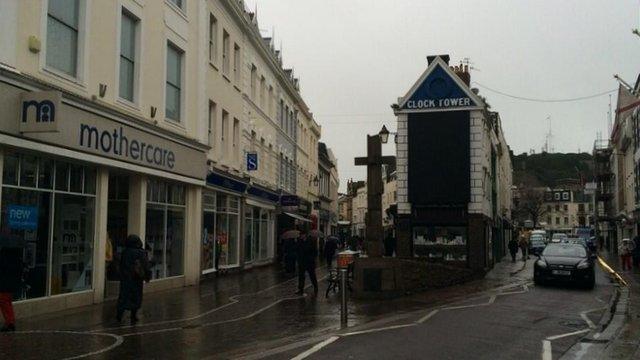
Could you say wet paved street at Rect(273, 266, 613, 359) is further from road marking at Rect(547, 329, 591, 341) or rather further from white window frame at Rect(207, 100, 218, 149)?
white window frame at Rect(207, 100, 218, 149)

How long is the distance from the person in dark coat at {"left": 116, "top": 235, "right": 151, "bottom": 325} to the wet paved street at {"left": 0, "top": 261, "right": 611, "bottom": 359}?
384 millimetres

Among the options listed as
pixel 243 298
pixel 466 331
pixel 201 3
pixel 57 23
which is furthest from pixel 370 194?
pixel 201 3

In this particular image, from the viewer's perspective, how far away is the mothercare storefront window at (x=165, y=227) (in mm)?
18250

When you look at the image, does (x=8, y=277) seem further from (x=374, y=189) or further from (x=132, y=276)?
(x=374, y=189)

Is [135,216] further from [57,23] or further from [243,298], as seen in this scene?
[57,23]

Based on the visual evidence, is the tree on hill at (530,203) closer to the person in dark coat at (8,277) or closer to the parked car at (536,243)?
the parked car at (536,243)

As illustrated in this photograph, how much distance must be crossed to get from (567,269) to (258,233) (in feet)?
51.4

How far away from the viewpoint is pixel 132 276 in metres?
12.0

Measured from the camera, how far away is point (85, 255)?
1473 cm

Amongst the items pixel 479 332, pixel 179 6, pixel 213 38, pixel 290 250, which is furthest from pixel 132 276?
pixel 213 38

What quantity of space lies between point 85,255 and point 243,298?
4.19 m

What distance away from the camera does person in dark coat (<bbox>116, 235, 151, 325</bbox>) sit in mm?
12016

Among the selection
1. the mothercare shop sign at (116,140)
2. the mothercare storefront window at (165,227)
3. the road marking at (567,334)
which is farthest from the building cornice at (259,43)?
the road marking at (567,334)

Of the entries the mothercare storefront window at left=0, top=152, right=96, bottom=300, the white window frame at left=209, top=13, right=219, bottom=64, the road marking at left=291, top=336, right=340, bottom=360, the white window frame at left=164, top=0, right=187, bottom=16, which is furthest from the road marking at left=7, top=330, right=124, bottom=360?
the white window frame at left=209, top=13, right=219, bottom=64
